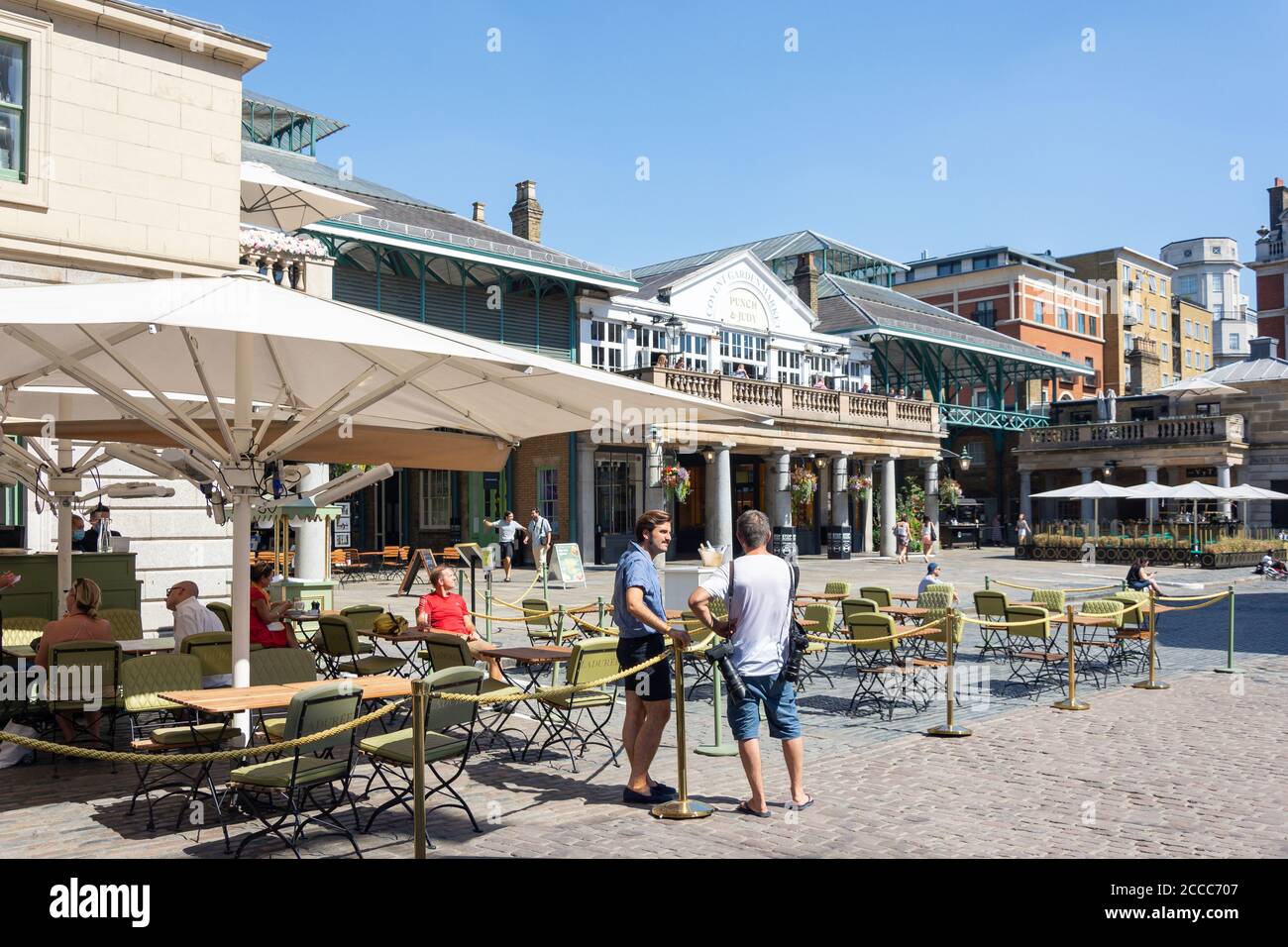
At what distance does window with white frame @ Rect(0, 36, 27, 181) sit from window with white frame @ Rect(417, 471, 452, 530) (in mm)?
20498

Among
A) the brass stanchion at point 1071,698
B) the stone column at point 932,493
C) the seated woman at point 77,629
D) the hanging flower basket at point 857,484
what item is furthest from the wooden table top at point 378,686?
the stone column at point 932,493

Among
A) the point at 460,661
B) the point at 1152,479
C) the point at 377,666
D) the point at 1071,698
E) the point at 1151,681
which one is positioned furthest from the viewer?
the point at 1152,479

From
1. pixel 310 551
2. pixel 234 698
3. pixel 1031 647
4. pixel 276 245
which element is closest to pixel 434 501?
pixel 310 551

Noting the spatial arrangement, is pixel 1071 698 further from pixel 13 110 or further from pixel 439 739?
pixel 13 110

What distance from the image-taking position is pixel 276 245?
16516mm

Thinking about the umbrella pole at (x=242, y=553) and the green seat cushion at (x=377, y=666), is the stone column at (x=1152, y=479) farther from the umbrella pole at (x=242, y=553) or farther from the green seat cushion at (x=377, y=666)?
the umbrella pole at (x=242, y=553)

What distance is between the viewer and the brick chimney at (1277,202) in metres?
66.4

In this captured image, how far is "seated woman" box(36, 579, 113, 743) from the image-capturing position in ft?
27.1

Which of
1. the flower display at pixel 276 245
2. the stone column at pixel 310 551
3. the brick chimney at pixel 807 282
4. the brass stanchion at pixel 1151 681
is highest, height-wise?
the brick chimney at pixel 807 282

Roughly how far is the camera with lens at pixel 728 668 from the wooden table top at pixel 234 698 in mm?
2518

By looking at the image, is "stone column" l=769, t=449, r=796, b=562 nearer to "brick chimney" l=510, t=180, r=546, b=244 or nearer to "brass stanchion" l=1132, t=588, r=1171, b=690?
"brick chimney" l=510, t=180, r=546, b=244

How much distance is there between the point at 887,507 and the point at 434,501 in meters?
16.1

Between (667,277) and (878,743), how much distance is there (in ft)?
99.6
